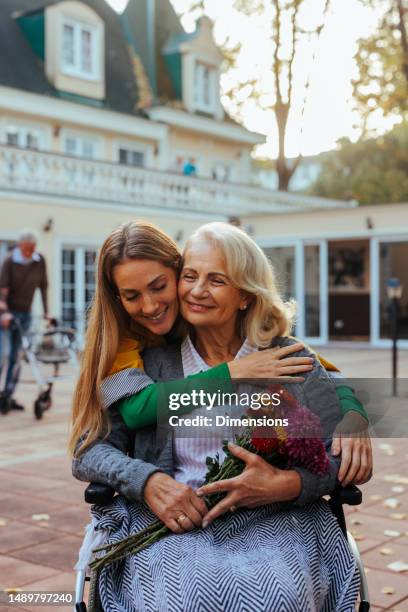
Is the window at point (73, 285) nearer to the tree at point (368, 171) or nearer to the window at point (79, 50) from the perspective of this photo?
the window at point (79, 50)

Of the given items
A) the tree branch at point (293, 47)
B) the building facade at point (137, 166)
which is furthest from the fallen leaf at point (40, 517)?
the tree branch at point (293, 47)

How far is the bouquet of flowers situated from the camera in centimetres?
211

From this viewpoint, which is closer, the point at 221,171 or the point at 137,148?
the point at 137,148

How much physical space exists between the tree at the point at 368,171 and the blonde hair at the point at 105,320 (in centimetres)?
3231

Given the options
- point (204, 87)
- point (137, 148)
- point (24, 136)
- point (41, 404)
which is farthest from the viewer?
point (204, 87)

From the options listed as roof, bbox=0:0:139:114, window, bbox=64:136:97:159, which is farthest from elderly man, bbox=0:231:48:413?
window, bbox=64:136:97:159

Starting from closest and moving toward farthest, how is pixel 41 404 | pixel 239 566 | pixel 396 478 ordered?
pixel 239 566
pixel 396 478
pixel 41 404

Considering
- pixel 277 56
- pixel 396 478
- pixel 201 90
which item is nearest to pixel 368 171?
pixel 277 56

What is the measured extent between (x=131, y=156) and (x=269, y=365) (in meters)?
21.3

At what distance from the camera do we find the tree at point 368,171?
1383 inches

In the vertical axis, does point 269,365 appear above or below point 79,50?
below

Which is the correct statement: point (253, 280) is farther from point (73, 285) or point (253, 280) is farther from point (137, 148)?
point (137, 148)

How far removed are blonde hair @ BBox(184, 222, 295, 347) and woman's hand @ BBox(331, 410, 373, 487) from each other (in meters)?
0.32

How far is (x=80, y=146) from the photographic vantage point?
2148cm
